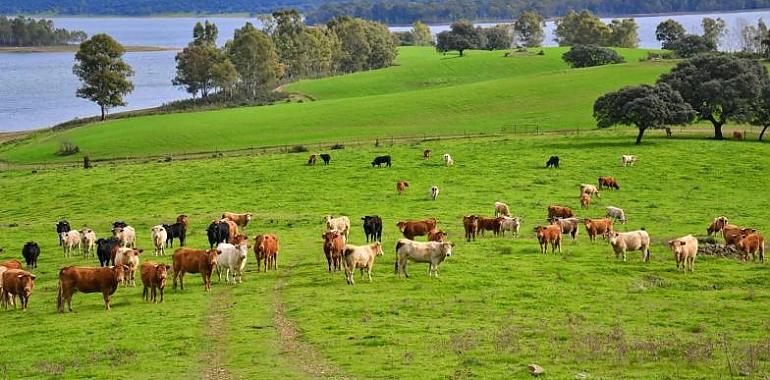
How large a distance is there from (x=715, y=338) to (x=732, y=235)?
1319 centimetres

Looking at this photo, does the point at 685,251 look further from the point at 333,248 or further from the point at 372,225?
the point at 372,225

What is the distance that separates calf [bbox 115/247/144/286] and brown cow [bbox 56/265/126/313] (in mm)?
2496

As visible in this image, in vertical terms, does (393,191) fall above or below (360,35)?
below

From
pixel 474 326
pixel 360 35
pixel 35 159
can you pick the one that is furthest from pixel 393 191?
pixel 360 35

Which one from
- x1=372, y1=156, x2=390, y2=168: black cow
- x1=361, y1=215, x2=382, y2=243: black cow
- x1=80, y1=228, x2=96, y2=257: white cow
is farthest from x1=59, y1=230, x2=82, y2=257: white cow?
x1=372, y1=156, x2=390, y2=168: black cow

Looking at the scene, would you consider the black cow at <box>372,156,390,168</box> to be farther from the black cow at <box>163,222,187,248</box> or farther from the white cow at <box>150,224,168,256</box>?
the white cow at <box>150,224,168,256</box>

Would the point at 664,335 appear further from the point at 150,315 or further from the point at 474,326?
the point at 150,315

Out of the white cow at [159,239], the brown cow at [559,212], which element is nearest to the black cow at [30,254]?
the white cow at [159,239]

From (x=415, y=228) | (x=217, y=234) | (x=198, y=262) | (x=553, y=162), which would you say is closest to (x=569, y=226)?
(x=415, y=228)

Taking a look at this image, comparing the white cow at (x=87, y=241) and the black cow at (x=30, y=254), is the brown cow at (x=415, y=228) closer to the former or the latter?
the white cow at (x=87, y=241)

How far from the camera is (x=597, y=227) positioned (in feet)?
119

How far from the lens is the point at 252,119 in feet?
293

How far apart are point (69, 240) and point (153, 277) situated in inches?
437

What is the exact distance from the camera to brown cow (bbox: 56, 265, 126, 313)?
25297 millimetres
